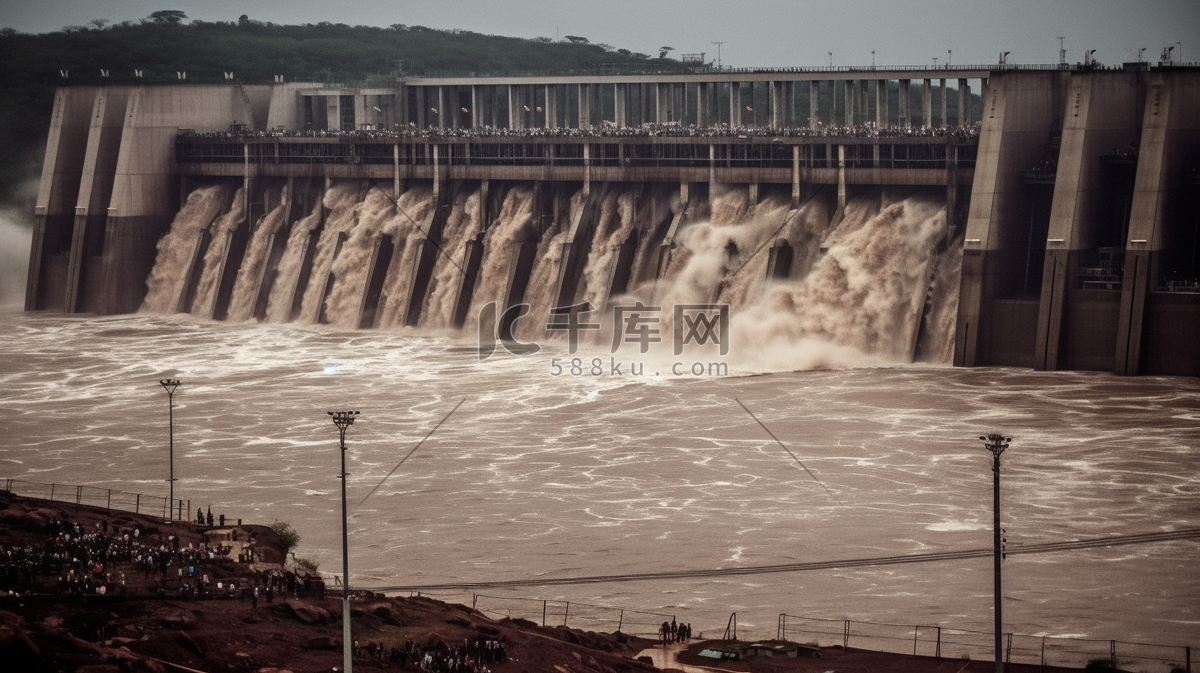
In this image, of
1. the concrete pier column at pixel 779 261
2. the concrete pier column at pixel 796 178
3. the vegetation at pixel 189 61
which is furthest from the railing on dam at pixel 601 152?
the vegetation at pixel 189 61

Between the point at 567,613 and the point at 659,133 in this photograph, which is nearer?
the point at 567,613

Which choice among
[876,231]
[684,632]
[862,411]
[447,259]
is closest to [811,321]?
[876,231]

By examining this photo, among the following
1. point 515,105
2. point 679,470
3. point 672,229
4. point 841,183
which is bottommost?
point 679,470

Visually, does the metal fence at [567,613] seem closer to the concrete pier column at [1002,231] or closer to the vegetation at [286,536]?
the vegetation at [286,536]

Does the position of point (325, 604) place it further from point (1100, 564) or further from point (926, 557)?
point (1100, 564)

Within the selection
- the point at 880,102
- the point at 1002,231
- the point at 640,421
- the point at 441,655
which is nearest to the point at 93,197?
the point at 880,102

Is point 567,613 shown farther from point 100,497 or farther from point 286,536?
point 100,497

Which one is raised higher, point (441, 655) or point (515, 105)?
point (515, 105)

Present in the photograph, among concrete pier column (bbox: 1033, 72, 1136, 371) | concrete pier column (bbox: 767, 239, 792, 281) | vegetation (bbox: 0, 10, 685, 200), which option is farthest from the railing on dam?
vegetation (bbox: 0, 10, 685, 200)
